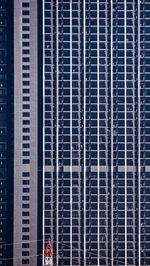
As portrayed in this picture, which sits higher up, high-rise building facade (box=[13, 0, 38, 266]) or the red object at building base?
high-rise building facade (box=[13, 0, 38, 266])

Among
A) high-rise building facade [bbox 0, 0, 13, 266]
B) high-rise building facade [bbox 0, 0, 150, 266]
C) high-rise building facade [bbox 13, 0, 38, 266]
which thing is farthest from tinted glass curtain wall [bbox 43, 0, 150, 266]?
high-rise building facade [bbox 0, 0, 13, 266]

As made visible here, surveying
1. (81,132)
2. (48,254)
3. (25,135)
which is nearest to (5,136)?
(25,135)

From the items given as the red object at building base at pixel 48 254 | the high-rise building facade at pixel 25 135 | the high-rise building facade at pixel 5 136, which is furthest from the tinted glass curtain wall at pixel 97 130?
the high-rise building facade at pixel 5 136

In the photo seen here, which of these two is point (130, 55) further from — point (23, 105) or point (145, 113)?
point (23, 105)

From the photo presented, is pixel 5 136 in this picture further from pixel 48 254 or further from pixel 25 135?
pixel 48 254

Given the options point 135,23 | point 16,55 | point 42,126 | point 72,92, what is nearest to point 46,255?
point 42,126

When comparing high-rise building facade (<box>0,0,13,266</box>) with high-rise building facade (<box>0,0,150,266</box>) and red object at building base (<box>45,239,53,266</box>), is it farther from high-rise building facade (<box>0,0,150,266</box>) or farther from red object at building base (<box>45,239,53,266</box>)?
red object at building base (<box>45,239,53,266</box>)
